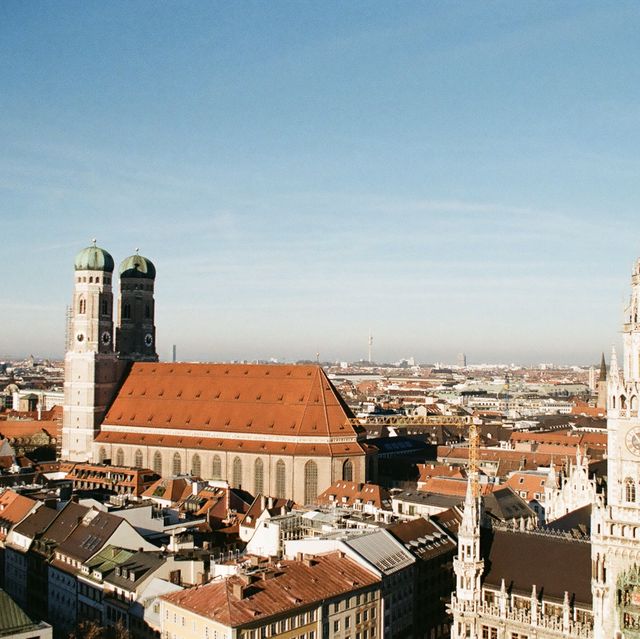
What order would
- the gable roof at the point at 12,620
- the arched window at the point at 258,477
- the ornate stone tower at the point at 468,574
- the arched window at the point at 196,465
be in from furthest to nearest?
the arched window at the point at 196,465 → the arched window at the point at 258,477 → the ornate stone tower at the point at 468,574 → the gable roof at the point at 12,620

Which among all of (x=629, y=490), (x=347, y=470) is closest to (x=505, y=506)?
(x=347, y=470)

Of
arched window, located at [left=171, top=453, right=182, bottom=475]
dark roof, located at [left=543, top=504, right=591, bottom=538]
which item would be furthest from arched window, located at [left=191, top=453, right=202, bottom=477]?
dark roof, located at [left=543, top=504, right=591, bottom=538]

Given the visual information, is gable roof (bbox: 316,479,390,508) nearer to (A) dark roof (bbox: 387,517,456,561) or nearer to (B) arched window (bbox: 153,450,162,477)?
(A) dark roof (bbox: 387,517,456,561)

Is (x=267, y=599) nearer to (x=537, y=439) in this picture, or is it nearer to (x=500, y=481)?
(x=500, y=481)

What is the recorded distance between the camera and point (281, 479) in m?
122

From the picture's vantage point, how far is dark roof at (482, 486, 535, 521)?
9662 centimetres

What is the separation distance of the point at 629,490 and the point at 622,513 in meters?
1.47

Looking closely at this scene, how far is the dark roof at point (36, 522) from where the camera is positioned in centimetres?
8938

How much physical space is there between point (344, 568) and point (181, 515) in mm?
37193

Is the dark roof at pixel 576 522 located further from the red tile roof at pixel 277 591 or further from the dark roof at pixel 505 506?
the red tile roof at pixel 277 591

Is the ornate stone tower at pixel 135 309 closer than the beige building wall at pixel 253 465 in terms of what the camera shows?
No

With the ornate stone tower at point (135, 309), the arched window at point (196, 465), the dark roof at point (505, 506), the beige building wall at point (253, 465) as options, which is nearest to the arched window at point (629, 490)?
the dark roof at point (505, 506)

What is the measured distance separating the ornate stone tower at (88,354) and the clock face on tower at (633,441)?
328ft

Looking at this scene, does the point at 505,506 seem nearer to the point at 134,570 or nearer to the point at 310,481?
the point at 310,481
